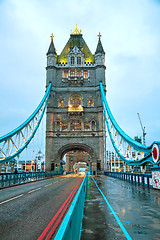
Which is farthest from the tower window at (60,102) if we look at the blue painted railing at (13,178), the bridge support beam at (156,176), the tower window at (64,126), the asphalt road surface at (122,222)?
the asphalt road surface at (122,222)

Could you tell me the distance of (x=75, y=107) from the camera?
50.3m

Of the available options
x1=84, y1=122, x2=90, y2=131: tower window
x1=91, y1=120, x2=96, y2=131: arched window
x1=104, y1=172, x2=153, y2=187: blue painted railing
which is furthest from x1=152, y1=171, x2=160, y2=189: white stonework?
x1=84, y1=122, x2=90, y2=131: tower window

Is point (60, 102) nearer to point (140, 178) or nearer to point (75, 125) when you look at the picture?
point (75, 125)

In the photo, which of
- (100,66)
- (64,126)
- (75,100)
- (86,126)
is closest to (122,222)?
(86,126)

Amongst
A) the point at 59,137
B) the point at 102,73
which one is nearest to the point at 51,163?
the point at 59,137

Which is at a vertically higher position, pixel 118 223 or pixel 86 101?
pixel 86 101

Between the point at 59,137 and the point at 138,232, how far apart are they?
42857 millimetres

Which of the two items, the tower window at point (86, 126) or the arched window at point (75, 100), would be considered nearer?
the tower window at point (86, 126)

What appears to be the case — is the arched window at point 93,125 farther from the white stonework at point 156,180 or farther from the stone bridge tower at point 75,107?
the white stonework at point 156,180

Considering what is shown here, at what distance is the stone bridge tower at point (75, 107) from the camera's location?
47.2 metres

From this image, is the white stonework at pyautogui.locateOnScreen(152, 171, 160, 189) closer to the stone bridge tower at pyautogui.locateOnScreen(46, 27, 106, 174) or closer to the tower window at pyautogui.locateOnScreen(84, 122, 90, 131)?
the stone bridge tower at pyautogui.locateOnScreen(46, 27, 106, 174)

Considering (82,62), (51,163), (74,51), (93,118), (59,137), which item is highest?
(74,51)

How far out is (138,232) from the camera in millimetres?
5504

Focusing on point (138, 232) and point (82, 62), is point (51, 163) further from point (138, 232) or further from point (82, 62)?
point (138, 232)
